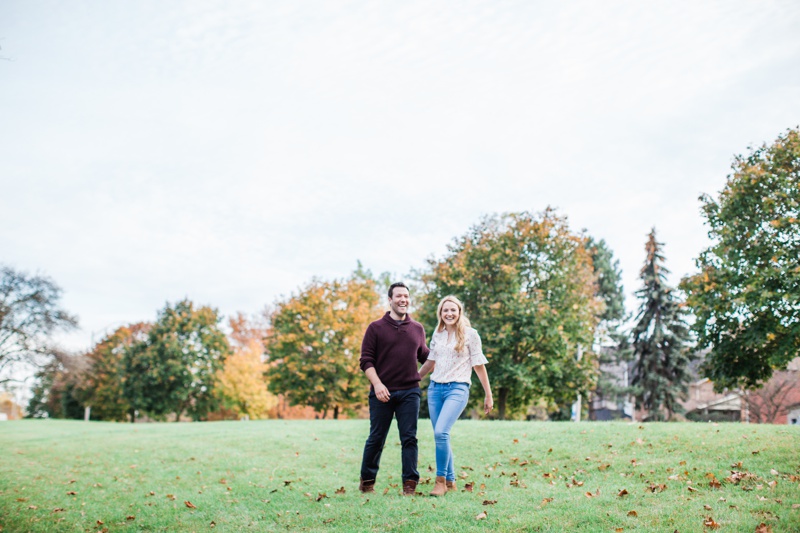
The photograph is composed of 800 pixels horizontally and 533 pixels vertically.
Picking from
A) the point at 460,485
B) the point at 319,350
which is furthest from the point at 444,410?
the point at 319,350

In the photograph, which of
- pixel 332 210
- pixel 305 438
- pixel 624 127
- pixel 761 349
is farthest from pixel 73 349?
pixel 761 349

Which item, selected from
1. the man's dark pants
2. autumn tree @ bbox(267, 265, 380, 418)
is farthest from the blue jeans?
autumn tree @ bbox(267, 265, 380, 418)

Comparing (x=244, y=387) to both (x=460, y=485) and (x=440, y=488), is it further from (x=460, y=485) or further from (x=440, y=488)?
(x=440, y=488)

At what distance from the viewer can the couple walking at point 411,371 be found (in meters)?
6.71

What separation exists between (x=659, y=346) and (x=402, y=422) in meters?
35.4

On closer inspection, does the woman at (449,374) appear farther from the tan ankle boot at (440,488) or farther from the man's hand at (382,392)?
the man's hand at (382,392)

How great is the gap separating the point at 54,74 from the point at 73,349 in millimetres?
29109

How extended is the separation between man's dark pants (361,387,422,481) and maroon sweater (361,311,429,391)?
0.14 metres

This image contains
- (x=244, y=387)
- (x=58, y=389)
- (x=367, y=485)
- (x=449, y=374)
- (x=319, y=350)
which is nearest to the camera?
(x=449, y=374)

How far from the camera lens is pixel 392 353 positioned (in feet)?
22.4

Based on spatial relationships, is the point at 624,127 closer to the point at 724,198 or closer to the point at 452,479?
the point at 724,198

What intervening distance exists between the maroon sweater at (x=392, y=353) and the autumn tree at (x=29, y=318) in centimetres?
3779

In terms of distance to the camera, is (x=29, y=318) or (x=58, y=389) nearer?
(x=29, y=318)

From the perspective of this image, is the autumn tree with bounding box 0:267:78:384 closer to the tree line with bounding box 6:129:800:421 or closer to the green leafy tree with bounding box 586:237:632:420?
the tree line with bounding box 6:129:800:421
